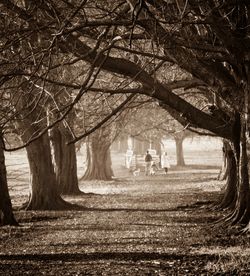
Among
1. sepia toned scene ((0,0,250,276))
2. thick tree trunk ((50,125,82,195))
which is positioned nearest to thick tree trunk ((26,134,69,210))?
sepia toned scene ((0,0,250,276))

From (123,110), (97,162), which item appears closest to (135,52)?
(123,110)

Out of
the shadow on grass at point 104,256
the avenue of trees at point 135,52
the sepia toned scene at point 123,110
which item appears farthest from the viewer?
the shadow on grass at point 104,256

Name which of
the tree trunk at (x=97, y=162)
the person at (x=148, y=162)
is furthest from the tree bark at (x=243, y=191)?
the person at (x=148, y=162)

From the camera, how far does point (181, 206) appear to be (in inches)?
758

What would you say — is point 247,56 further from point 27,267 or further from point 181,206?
point 181,206

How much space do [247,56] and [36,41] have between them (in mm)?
3895

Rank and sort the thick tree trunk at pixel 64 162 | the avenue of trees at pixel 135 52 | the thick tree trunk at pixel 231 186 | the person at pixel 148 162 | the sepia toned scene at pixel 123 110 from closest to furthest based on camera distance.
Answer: the avenue of trees at pixel 135 52 → the sepia toned scene at pixel 123 110 → the thick tree trunk at pixel 231 186 → the thick tree trunk at pixel 64 162 → the person at pixel 148 162

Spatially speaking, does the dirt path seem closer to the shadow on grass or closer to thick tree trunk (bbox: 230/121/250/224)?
the shadow on grass

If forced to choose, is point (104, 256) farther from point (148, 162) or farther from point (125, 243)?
point (148, 162)

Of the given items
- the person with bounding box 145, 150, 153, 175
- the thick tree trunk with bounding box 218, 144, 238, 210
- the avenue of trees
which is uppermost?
the avenue of trees

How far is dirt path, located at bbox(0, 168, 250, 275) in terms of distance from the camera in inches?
355

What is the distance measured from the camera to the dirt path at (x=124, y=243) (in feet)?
29.6

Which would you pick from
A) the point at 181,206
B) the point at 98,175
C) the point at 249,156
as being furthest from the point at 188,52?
the point at 98,175

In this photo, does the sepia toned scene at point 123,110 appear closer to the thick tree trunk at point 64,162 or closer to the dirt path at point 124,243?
the dirt path at point 124,243
